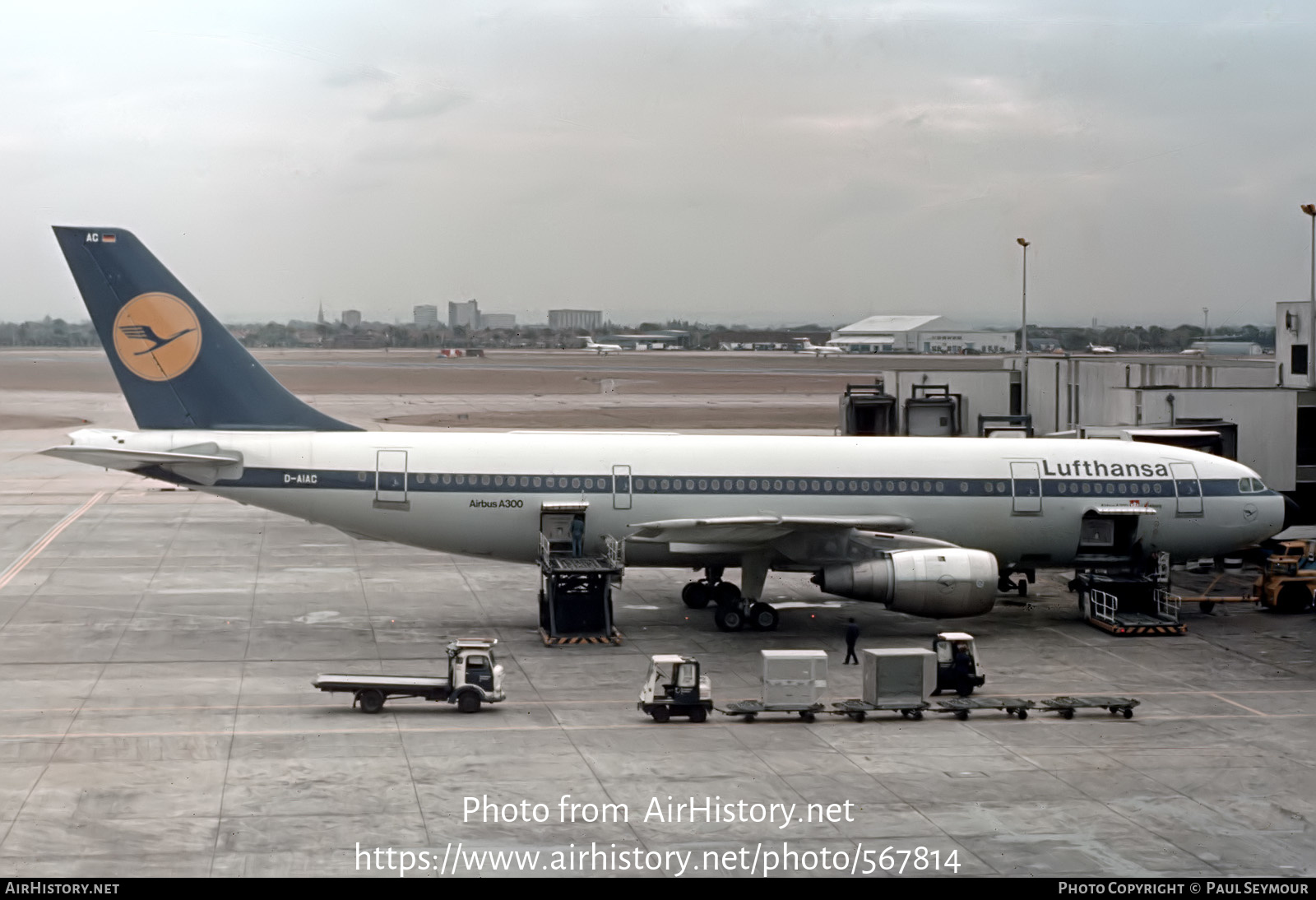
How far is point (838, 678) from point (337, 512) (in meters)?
11.5

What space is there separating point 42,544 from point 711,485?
2262 cm

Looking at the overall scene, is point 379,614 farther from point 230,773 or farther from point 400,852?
point 400,852

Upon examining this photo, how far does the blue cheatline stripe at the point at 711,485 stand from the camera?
29250mm

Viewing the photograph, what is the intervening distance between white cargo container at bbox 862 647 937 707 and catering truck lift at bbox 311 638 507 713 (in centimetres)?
620

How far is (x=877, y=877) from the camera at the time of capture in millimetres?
14844

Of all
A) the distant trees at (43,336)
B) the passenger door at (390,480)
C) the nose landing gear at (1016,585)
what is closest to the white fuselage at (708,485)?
the passenger door at (390,480)

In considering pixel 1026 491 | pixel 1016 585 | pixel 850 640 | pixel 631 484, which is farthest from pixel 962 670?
pixel 1016 585

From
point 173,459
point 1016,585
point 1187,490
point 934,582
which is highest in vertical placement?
point 173,459

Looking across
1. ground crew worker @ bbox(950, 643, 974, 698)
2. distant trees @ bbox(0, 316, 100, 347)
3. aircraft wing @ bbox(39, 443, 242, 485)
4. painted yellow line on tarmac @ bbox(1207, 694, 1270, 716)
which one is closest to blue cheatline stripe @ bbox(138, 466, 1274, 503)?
aircraft wing @ bbox(39, 443, 242, 485)

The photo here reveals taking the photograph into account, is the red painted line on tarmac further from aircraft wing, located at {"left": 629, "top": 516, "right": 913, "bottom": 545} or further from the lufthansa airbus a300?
aircraft wing, located at {"left": 629, "top": 516, "right": 913, "bottom": 545}

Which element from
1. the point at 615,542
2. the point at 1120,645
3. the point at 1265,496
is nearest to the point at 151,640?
the point at 615,542

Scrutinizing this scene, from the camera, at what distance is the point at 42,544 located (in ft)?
134

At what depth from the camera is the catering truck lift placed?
22.1 m

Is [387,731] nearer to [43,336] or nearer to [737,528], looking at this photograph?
[737,528]
